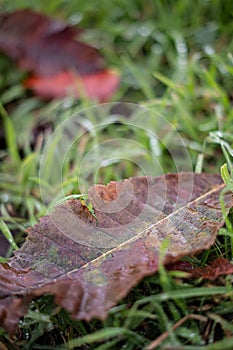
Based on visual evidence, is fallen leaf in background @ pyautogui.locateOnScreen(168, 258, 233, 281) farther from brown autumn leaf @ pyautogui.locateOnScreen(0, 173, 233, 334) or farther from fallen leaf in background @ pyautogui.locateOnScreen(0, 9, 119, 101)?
fallen leaf in background @ pyautogui.locateOnScreen(0, 9, 119, 101)

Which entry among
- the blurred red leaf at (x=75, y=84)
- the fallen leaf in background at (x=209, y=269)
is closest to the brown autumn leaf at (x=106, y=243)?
the fallen leaf in background at (x=209, y=269)

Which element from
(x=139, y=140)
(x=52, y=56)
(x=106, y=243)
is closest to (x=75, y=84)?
(x=52, y=56)

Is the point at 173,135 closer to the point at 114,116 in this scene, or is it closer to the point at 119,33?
the point at 114,116

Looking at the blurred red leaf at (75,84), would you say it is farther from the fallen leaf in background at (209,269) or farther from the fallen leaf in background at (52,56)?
the fallen leaf in background at (209,269)

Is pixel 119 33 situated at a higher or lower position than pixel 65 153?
higher

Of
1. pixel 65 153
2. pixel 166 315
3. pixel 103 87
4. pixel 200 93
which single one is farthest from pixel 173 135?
pixel 166 315

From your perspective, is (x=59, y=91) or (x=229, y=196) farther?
(x=59, y=91)

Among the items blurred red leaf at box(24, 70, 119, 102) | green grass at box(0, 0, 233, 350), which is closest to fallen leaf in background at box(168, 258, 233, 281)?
green grass at box(0, 0, 233, 350)
